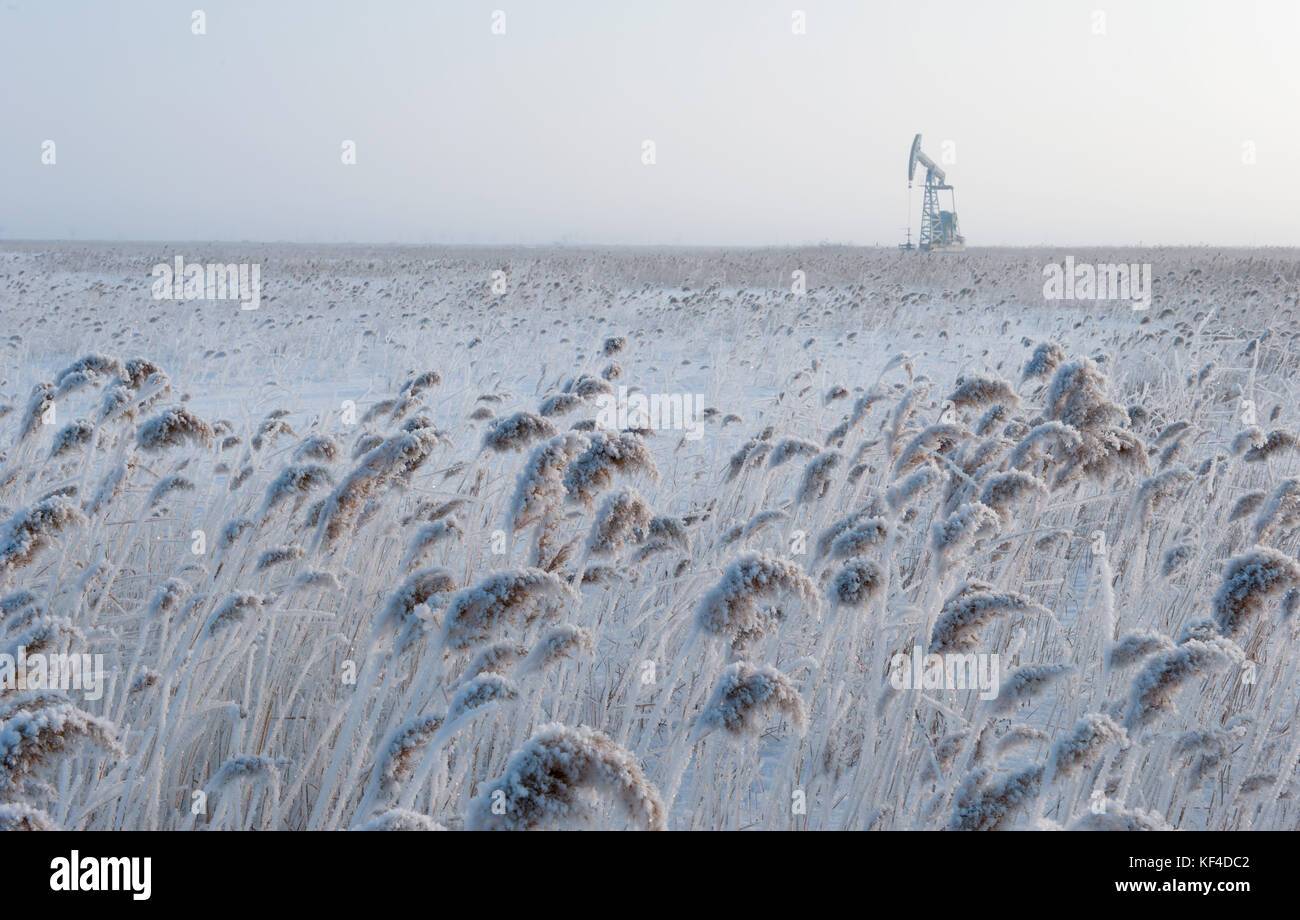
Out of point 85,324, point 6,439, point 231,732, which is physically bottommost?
point 231,732

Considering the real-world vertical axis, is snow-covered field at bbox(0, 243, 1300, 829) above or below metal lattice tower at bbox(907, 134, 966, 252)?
below

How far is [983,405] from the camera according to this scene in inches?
98.5

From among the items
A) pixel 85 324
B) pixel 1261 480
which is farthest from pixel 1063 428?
pixel 85 324

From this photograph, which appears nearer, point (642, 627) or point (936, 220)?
point (642, 627)

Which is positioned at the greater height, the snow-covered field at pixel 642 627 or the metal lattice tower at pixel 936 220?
the metal lattice tower at pixel 936 220

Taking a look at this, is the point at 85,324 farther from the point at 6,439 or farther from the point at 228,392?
the point at 6,439

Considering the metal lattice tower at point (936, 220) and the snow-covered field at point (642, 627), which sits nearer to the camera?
the snow-covered field at point (642, 627)

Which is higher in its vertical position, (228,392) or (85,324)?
(85,324)

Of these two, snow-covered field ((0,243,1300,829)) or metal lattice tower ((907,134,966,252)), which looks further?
metal lattice tower ((907,134,966,252))
